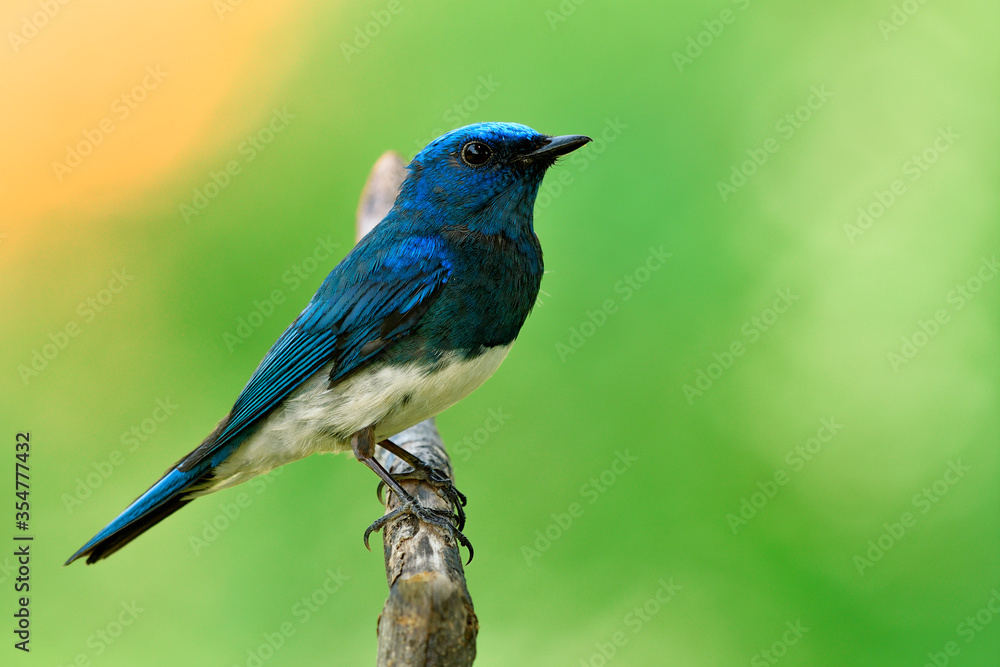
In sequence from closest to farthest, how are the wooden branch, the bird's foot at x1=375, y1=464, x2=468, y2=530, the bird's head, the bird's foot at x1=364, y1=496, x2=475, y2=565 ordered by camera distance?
1. the wooden branch
2. the bird's foot at x1=364, y1=496, x2=475, y2=565
3. the bird's head
4. the bird's foot at x1=375, y1=464, x2=468, y2=530

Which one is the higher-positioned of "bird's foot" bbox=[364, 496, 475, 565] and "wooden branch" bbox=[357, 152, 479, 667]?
"wooden branch" bbox=[357, 152, 479, 667]

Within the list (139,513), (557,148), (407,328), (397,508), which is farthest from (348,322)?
Answer: (139,513)

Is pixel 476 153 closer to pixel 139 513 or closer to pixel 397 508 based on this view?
pixel 397 508

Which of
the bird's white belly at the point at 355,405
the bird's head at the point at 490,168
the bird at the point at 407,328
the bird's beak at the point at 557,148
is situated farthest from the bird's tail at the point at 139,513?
the bird's beak at the point at 557,148

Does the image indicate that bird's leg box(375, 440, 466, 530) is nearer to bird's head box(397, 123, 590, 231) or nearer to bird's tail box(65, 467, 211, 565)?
bird's tail box(65, 467, 211, 565)

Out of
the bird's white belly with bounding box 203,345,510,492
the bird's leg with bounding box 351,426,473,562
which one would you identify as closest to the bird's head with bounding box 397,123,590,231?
the bird's white belly with bounding box 203,345,510,492

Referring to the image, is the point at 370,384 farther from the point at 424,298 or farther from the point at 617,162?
the point at 617,162
